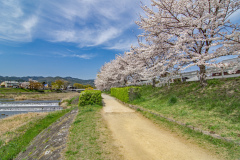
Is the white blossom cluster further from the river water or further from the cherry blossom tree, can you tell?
the river water

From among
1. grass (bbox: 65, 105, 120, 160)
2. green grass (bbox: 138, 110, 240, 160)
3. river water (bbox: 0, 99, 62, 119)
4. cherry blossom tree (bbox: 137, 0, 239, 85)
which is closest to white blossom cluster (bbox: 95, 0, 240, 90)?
cherry blossom tree (bbox: 137, 0, 239, 85)

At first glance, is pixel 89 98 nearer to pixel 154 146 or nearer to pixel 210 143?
pixel 154 146

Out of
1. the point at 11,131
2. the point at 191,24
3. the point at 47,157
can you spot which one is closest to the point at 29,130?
the point at 11,131

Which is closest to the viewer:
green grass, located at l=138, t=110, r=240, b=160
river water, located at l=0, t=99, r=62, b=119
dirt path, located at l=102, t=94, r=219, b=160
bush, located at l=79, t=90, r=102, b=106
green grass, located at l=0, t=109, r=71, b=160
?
green grass, located at l=138, t=110, r=240, b=160

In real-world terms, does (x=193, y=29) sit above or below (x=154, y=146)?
above

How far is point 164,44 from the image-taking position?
1286 centimetres

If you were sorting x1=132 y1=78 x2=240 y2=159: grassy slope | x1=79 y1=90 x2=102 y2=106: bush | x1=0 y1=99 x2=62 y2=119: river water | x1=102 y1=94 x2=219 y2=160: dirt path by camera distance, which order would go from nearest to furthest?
x1=102 y1=94 x2=219 y2=160: dirt path, x1=132 y1=78 x2=240 y2=159: grassy slope, x1=79 y1=90 x2=102 y2=106: bush, x1=0 y1=99 x2=62 y2=119: river water

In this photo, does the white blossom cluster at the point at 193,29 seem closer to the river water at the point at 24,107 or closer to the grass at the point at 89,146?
the grass at the point at 89,146

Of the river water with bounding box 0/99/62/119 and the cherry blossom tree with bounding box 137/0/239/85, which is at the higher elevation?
the cherry blossom tree with bounding box 137/0/239/85

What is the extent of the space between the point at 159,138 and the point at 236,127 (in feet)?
10.0

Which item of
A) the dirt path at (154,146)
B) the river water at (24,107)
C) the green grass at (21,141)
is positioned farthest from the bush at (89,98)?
the river water at (24,107)

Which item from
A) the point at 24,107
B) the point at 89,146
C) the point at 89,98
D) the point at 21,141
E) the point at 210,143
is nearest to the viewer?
the point at 89,146

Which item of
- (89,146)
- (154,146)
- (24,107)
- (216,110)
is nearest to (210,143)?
(154,146)

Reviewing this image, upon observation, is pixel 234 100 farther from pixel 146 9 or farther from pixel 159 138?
pixel 146 9
